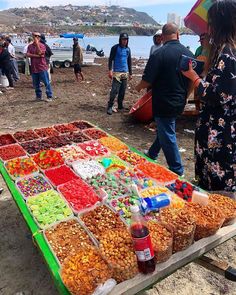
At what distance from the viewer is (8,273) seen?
118 inches

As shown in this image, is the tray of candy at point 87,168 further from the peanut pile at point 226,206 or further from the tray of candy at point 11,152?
the peanut pile at point 226,206

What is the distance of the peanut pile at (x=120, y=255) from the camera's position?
172 cm

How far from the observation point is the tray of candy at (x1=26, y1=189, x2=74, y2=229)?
2397mm

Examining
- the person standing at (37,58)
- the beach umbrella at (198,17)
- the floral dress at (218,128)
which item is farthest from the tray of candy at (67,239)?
the person standing at (37,58)

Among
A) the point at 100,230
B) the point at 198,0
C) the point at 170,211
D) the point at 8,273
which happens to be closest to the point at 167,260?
the point at 170,211

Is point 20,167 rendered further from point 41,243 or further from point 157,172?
point 157,172

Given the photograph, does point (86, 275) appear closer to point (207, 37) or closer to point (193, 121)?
point (207, 37)

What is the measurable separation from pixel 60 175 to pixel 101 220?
975mm

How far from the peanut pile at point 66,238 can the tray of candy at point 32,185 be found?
0.58 m

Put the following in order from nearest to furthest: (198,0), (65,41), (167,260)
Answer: (167,260) < (198,0) < (65,41)

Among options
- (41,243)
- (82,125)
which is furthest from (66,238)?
(82,125)

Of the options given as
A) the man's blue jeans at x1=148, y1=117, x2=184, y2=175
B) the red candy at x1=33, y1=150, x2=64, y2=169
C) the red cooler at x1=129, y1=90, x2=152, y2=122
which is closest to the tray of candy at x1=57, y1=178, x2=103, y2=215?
the red candy at x1=33, y1=150, x2=64, y2=169

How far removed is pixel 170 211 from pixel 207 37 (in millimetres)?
1604

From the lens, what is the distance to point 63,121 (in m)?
→ 7.97
